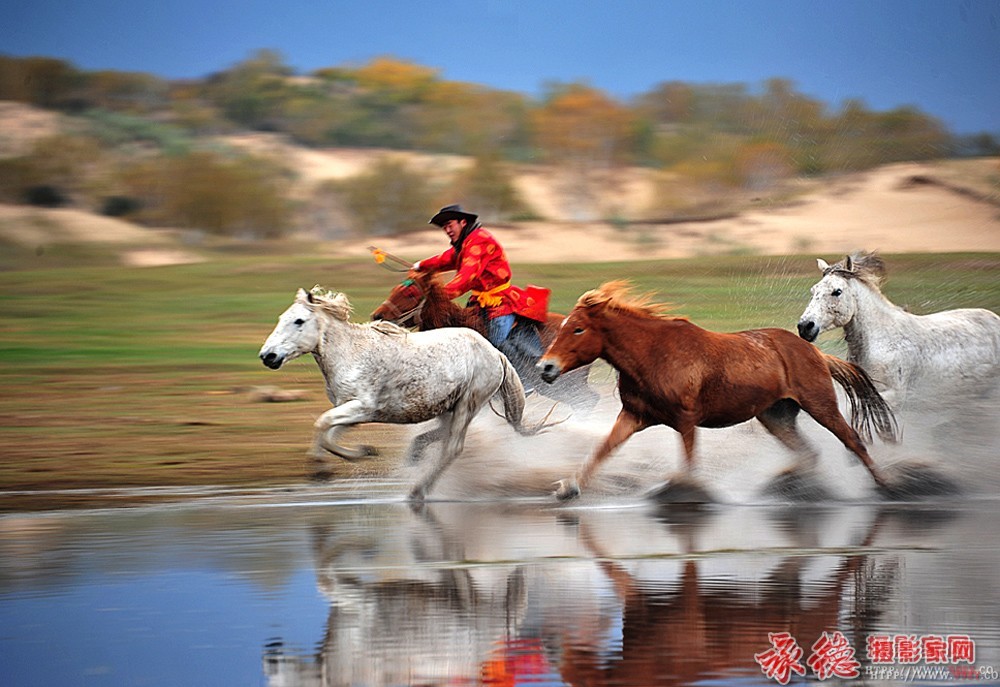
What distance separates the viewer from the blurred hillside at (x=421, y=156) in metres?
37.3

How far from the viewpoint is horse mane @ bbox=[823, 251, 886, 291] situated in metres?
11.1

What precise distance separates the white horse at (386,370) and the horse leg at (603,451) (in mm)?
1077

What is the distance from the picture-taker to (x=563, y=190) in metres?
41.8

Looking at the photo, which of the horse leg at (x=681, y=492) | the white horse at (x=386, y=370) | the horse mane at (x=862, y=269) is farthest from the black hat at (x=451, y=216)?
the horse mane at (x=862, y=269)

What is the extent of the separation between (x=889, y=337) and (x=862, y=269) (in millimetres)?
555

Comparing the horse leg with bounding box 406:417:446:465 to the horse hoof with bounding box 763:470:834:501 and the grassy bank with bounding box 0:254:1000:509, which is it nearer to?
the grassy bank with bounding box 0:254:1000:509

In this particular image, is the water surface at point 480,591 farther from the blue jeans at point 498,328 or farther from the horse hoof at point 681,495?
the blue jeans at point 498,328

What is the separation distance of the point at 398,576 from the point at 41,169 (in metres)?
33.3

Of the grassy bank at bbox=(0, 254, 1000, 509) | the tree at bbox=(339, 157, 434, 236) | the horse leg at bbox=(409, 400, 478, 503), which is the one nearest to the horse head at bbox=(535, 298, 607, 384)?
the horse leg at bbox=(409, 400, 478, 503)

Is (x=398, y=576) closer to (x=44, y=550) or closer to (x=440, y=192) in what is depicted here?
(x=44, y=550)

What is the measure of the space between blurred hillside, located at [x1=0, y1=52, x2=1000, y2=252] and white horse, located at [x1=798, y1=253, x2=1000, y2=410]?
70.3ft

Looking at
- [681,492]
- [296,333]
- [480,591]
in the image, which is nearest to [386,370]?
[296,333]

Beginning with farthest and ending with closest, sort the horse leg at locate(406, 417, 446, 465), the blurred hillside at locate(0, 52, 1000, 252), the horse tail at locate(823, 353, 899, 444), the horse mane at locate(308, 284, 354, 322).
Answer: the blurred hillside at locate(0, 52, 1000, 252) → the horse leg at locate(406, 417, 446, 465) → the horse tail at locate(823, 353, 899, 444) → the horse mane at locate(308, 284, 354, 322)

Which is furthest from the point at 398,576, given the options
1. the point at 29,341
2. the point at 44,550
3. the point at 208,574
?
the point at 29,341
